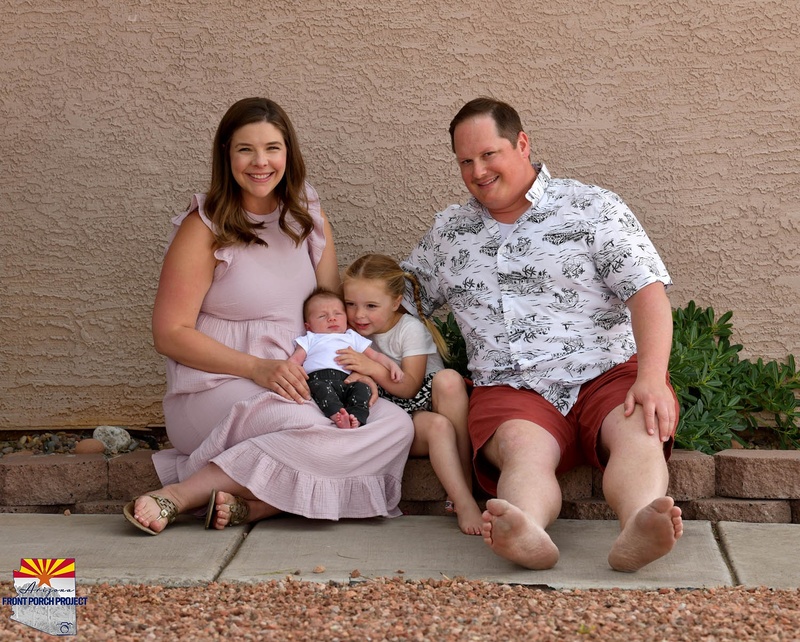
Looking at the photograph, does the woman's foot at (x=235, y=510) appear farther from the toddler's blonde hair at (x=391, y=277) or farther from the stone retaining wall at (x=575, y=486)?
the toddler's blonde hair at (x=391, y=277)

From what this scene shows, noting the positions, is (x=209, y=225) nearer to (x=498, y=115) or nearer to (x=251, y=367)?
(x=251, y=367)

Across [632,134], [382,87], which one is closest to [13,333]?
[382,87]

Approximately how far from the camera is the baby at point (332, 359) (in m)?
3.21

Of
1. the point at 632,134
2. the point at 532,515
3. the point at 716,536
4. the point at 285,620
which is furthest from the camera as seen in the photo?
the point at 632,134

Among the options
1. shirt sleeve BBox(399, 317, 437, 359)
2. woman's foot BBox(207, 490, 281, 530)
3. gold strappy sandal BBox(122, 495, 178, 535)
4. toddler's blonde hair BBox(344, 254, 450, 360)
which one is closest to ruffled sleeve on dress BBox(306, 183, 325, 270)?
toddler's blonde hair BBox(344, 254, 450, 360)

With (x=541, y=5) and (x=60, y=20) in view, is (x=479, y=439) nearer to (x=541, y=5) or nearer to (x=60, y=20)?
(x=541, y=5)

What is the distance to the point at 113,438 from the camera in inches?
159

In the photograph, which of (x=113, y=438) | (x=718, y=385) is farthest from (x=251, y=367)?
(x=718, y=385)

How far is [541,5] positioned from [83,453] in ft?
8.65

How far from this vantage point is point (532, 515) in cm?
269

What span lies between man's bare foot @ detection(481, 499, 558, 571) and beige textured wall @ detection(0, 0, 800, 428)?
6.19ft

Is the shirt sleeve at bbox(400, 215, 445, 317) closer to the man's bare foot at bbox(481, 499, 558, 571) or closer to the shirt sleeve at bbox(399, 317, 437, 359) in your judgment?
the shirt sleeve at bbox(399, 317, 437, 359)

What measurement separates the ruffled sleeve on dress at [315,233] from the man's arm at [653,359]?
3.79ft

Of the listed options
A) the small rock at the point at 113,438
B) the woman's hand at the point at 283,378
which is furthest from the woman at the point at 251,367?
the small rock at the point at 113,438
